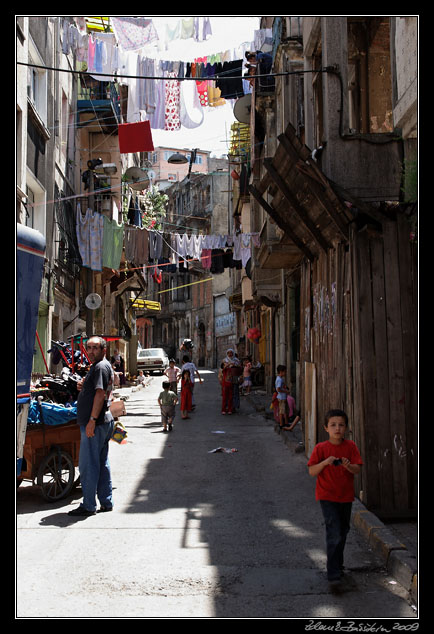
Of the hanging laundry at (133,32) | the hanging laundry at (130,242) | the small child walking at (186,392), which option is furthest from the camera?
the hanging laundry at (130,242)

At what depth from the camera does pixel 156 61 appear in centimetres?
1636

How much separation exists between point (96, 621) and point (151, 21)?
1381 cm

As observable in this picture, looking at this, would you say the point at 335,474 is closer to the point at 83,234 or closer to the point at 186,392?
the point at 186,392

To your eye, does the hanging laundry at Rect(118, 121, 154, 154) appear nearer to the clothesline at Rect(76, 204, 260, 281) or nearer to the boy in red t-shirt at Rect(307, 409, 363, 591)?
the clothesline at Rect(76, 204, 260, 281)

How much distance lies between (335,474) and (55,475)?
409cm

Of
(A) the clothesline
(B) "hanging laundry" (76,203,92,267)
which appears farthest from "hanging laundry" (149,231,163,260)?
(B) "hanging laundry" (76,203,92,267)

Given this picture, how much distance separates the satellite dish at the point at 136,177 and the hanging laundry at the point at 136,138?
47.7ft

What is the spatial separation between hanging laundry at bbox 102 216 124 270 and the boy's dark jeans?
63.2 ft

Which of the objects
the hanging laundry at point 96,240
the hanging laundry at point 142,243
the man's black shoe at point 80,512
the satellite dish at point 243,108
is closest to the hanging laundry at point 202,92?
the satellite dish at point 243,108

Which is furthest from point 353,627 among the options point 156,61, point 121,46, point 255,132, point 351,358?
point 255,132

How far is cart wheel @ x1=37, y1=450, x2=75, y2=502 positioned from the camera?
25.7 feet

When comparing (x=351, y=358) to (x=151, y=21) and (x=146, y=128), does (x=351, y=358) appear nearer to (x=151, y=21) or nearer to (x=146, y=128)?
(x=151, y=21)

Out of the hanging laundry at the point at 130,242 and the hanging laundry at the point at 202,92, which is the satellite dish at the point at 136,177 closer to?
the hanging laundry at the point at 130,242

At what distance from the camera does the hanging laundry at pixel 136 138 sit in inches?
698
